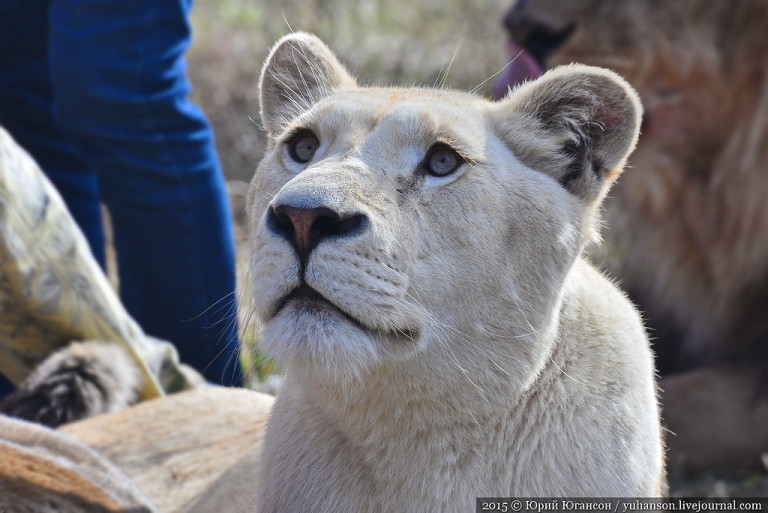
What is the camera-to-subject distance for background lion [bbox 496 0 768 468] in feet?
15.3

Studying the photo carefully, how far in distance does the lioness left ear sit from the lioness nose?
0.56 meters

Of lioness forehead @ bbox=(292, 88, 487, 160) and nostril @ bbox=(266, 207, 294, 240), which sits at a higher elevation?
lioness forehead @ bbox=(292, 88, 487, 160)

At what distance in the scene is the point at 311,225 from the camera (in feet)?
7.22

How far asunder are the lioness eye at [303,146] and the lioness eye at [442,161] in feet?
1.01

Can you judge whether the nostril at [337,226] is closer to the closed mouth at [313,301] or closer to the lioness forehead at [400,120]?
the closed mouth at [313,301]

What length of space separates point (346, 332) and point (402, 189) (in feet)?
1.15

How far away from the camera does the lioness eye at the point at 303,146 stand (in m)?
2.64

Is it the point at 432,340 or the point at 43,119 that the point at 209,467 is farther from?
the point at 43,119

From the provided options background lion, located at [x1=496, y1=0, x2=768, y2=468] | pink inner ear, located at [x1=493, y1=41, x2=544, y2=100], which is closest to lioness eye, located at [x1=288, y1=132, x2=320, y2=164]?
pink inner ear, located at [x1=493, y1=41, x2=544, y2=100]

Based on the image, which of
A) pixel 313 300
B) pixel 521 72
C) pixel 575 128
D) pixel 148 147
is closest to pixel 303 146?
pixel 313 300

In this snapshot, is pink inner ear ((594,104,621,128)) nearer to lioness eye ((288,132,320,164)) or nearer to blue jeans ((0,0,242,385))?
lioness eye ((288,132,320,164))

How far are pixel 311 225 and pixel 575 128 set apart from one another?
0.76 metres

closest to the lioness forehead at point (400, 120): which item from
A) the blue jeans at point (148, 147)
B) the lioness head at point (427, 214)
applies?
the lioness head at point (427, 214)

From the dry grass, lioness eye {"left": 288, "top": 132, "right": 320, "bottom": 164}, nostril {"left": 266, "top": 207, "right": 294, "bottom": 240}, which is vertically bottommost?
the dry grass
